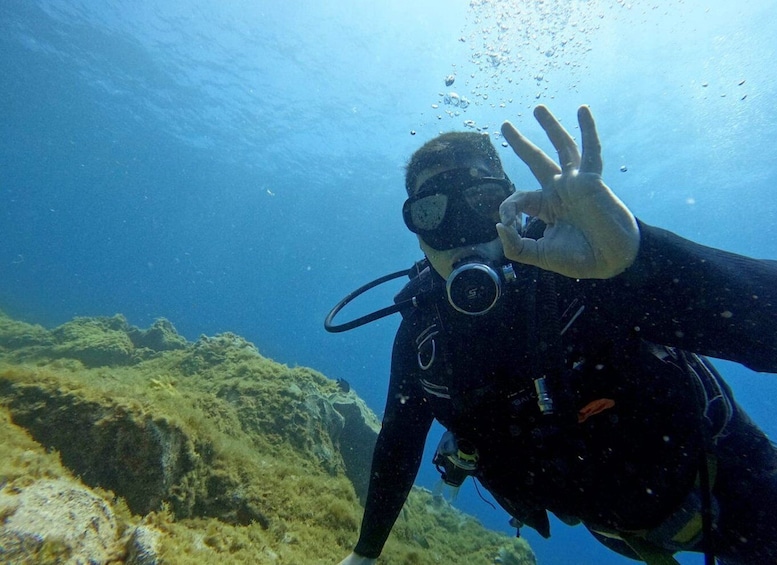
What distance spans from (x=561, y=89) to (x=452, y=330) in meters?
21.9

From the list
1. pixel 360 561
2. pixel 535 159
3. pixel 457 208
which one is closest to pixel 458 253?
pixel 457 208

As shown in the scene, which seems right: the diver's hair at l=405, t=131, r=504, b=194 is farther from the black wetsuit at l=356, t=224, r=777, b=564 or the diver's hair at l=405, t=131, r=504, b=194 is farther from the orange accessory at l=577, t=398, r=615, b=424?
the orange accessory at l=577, t=398, r=615, b=424

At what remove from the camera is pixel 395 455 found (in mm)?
2896

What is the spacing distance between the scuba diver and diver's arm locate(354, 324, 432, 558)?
0.04 metres

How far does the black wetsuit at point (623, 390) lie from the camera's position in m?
1.72

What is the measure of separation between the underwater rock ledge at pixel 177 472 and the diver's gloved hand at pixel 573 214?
9.07 ft

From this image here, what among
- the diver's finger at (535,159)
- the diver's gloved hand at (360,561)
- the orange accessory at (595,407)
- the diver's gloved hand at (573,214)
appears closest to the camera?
the diver's gloved hand at (573,214)

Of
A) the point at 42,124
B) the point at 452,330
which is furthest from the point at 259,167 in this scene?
the point at 452,330

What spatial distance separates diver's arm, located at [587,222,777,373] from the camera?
5.36 ft

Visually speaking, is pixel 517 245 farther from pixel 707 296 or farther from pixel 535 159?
pixel 707 296

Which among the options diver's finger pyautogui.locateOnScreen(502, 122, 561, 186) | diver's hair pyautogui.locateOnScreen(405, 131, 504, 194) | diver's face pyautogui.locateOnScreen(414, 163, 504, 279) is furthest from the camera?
diver's hair pyautogui.locateOnScreen(405, 131, 504, 194)

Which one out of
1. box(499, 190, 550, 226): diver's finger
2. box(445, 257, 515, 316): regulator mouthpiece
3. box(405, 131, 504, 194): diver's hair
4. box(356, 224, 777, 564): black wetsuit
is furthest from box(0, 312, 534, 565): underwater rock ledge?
box(405, 131, 504, 194): diver's hair

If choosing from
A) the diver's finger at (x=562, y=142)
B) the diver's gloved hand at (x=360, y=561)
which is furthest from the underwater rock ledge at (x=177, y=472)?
the diver's finger at (x=562, y=142)

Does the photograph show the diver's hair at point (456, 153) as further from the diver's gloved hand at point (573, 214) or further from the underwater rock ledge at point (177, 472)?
the underwater rock ledge at point (177, 472)
